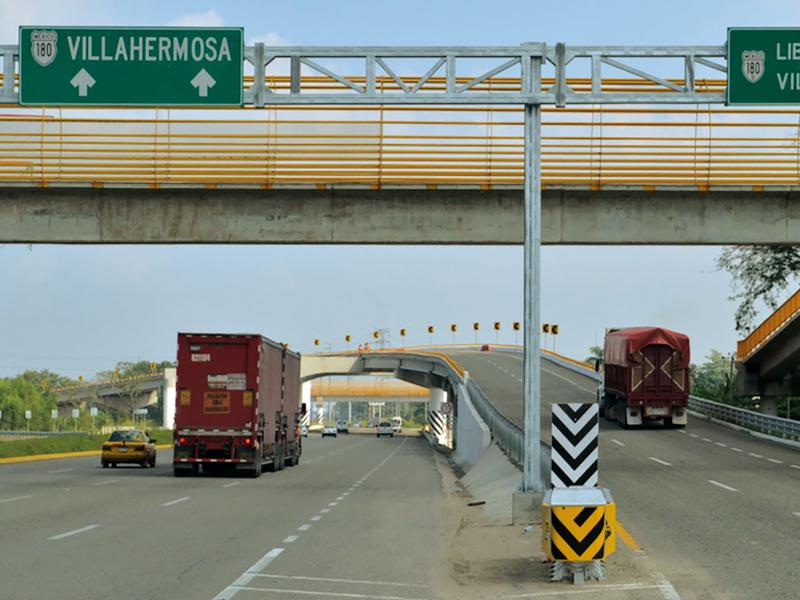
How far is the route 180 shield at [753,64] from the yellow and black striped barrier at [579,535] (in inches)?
426

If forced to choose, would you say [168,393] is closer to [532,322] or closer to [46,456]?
[46,456]

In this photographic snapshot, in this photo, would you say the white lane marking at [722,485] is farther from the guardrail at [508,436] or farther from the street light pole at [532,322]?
the street light pole at [532,322]

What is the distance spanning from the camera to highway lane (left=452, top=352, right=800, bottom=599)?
14.1m

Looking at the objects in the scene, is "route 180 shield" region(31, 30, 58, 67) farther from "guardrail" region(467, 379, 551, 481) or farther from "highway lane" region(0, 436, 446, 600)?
"guardrail" region(467, 379, 551, 481)

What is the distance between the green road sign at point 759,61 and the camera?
21.6m

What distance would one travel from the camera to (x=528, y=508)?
19844 millimetres

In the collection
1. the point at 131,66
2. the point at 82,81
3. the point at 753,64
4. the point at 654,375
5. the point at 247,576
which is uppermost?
the point at 753,64

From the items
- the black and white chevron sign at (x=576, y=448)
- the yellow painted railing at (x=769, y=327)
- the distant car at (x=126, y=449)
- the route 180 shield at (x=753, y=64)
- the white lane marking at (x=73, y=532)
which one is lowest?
the distant car at (x=126, y=449)

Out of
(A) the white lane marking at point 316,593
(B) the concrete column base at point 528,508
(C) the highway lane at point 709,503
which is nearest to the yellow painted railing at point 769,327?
(C) the highway lane at point 709,503

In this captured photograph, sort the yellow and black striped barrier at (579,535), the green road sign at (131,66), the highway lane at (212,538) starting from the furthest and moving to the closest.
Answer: the green road sign at (131,66) < the yellow and black striped barrier at (579,535) < the highway lane at (212,538)

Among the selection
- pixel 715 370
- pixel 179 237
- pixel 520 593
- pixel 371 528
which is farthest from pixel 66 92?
pixel 715 370

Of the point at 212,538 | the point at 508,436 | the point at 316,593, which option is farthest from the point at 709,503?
the point at 316,593

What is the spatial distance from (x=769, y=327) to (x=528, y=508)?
38477mm

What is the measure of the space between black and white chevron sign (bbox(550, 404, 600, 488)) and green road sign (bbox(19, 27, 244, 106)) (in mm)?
8834
